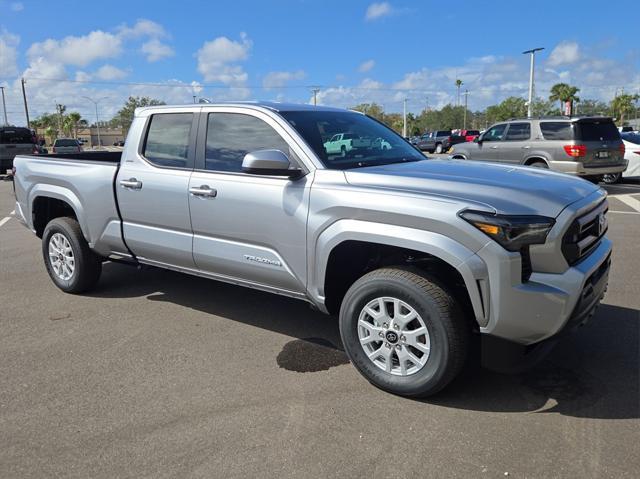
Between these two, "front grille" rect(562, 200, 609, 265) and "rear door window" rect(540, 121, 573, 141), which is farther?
"rear door window" rect(540, 121, 573, 141)

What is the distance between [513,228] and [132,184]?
10.6 ft

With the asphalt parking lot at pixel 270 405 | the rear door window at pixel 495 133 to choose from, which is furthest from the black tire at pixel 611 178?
the asphalt parking lot at pixel 270 405

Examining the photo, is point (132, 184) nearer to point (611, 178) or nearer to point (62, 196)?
point (62, 196)

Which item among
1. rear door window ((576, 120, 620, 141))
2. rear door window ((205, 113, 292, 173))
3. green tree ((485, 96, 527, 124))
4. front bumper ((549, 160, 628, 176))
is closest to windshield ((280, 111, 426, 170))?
rear door window ((205, 113, 292, 173))

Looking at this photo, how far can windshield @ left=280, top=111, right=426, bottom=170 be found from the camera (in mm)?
3961

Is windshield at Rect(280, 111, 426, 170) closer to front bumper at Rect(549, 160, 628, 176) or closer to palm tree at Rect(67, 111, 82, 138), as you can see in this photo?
front bumper at Rect(549, 160, 628, 176)

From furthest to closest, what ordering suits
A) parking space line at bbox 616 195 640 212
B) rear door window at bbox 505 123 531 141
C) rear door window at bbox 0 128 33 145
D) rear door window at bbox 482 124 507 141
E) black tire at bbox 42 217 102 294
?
1. rear door window at bbox 0 128 33 145
2. rear door window at bbox 482 124 507 141
3. rear door window at bbox 505 123 531 141
4. parking space line at bbox 616 195 640 212
5. black tire at bbox 42 217 102 294

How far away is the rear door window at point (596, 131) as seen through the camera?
12.3 m

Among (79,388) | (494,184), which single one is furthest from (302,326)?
(494,184)

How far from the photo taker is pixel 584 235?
3.38 m

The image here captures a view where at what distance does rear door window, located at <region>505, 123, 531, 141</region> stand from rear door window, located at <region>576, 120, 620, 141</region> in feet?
3.83

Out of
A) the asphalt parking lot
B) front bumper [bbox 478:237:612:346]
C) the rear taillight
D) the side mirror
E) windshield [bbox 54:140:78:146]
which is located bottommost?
the asphalt parking lot

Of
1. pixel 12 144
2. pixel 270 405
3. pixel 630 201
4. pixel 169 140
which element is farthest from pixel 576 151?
pixel 12 144

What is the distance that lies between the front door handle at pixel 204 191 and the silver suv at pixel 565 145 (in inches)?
406
